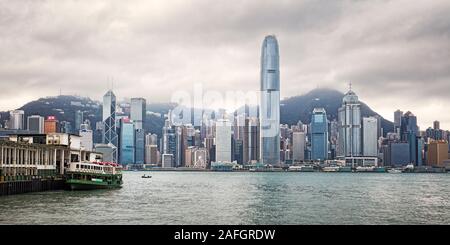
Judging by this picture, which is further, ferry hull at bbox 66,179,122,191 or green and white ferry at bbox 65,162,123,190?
green and white ferry at bbox 65,162,123,190

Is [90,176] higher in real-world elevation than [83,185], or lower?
higher

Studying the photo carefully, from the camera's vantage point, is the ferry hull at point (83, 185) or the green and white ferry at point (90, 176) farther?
the green and white ferry at point (90, 176)

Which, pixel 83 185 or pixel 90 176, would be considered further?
pixel 90 176

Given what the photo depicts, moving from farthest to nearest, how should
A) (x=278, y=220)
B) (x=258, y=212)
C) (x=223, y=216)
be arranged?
(x=258, y=212) < (x=223, y=216) < (x=278, y=220)
